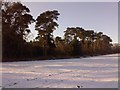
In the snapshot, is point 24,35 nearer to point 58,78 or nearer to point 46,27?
point 46,27

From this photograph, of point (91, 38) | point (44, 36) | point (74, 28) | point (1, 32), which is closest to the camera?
point (1, 32)

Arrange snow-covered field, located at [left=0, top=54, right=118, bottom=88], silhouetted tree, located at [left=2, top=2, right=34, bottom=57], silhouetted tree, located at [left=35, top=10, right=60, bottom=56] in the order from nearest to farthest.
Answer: snow-covered field, located at [left=0, top=54, right=118, bottom=88], silhouetted tree, located at [left=2, top=2, right=34, bottom=57], silhouetted tree, located at [left=35, top=10, right=60, bottom=56]

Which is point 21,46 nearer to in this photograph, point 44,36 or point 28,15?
point 28,15

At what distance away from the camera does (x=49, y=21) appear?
168ft

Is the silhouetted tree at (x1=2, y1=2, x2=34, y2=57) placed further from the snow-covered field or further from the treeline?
the snow-covered field

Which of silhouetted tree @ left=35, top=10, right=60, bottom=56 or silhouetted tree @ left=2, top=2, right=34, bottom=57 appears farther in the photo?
silhouetted tree @ left=35, top=10, right=60, bottom=56

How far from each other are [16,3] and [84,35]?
47.5 metres

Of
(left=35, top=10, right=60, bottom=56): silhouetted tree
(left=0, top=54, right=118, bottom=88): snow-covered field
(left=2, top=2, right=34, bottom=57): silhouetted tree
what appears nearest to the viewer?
(left=0, top=54, right=118, bottom=88): snow-covered field

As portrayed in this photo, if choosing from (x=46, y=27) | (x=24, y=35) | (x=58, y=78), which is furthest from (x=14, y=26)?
(x=58, y=78)

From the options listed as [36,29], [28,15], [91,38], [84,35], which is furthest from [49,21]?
[91,38]

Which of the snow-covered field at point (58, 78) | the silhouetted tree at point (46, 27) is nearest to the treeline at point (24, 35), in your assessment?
the silhouetted tree at point (46, 27)

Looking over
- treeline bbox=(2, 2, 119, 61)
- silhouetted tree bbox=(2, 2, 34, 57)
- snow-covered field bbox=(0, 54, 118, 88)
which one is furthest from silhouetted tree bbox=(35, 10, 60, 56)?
snow-covered field bbox=(0, 54, 118, 88)

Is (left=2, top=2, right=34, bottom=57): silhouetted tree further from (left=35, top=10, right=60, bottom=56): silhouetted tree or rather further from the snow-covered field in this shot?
the snow-covered field

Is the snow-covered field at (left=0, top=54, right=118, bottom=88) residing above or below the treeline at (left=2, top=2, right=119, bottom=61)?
below
